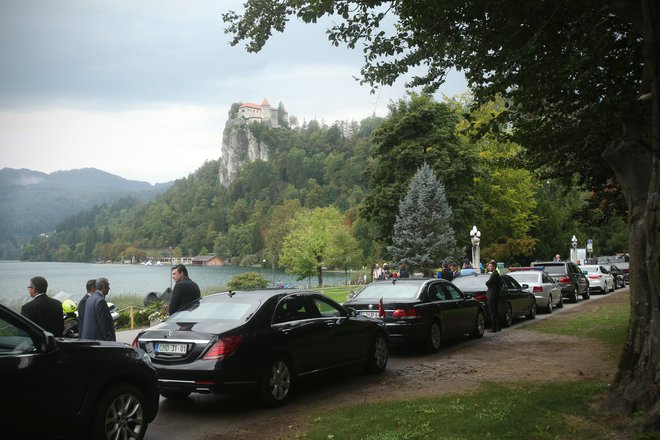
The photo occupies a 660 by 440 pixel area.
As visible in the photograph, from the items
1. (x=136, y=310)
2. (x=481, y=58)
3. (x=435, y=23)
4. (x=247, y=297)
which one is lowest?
(x=136, y=310)

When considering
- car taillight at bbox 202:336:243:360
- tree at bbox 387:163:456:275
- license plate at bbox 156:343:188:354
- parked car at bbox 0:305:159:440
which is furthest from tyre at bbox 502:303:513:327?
tree at bbox 387:163:456:275

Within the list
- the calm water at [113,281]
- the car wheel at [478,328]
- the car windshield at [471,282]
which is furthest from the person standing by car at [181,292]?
the calm water at [113,281]

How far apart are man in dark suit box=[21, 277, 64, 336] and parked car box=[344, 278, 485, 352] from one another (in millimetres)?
5687

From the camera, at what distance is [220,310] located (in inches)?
326

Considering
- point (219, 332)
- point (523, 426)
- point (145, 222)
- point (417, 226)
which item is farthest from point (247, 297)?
point (145, 222)

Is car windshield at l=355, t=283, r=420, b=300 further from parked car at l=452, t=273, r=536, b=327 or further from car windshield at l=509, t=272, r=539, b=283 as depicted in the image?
car windshield at l=509, t=272, r=539, b=283

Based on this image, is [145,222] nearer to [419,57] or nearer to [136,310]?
[136,310]

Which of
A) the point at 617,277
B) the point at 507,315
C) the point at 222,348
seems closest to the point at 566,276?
the point at 507,315

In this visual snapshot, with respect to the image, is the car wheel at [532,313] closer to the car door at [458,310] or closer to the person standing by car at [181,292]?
the car door at [458,310]

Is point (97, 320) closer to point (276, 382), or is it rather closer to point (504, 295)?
point (276, 382)

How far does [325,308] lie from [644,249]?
4701mm

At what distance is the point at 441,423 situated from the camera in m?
6.64

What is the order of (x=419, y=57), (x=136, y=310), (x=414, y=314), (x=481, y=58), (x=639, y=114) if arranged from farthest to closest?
(x=136, y=310) < (x=414, y=314) < (x=419, y=57) < (x=481, y=58) < (x=639, y=114)

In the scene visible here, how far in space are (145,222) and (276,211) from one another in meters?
53.7
